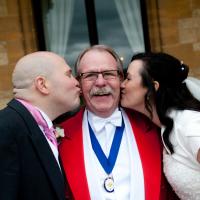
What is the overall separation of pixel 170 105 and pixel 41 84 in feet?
2.40

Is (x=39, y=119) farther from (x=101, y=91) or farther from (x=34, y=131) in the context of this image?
(x=101, y=91)

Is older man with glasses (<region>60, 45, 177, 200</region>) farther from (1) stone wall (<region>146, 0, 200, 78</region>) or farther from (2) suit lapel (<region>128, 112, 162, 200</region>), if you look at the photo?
(1) stone wall (<region>146, 0, 200, 78</region>)

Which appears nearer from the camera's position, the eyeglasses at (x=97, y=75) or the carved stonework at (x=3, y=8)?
the eyeglasses at (x=97, y=75)

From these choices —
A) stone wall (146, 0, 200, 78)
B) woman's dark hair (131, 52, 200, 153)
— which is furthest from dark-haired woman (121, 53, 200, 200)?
stone wall (146, 0, 200, 78)

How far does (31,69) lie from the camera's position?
7.60 feet

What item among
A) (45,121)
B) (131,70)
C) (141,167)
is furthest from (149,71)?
(45,121)

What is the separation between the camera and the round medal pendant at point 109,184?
255 cm

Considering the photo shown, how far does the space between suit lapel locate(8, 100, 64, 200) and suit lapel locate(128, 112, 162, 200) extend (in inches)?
24.9

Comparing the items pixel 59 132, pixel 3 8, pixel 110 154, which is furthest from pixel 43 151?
pixel 3 8

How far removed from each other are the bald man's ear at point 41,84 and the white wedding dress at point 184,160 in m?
0.70

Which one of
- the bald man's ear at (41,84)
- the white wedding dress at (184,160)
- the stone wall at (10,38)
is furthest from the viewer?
the stone wall at (10,38)

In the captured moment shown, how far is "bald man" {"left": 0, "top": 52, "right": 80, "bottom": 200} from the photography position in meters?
2.02

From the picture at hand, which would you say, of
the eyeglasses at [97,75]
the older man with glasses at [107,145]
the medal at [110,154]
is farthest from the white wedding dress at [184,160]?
the eyeglasses at [97,75]

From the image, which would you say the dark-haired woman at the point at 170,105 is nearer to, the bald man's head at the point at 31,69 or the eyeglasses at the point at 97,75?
the eyeglasses at the point at 97,75
